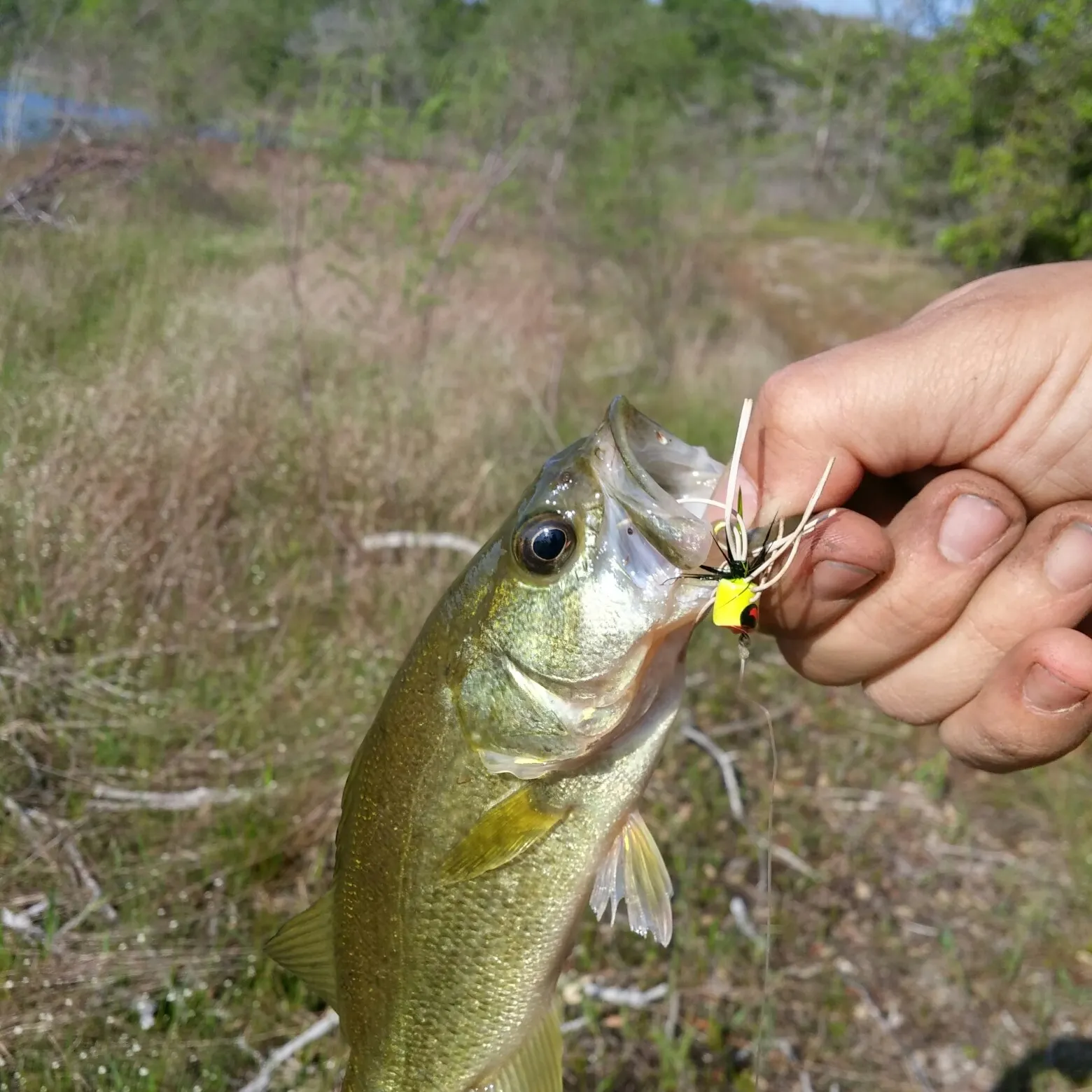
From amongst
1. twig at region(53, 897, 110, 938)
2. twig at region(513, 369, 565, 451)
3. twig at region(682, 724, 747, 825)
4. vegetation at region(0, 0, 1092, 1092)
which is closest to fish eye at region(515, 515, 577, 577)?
vegetation at region(0, 0, 1092, 1092)

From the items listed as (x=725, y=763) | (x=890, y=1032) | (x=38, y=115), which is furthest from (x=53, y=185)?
(x=890, y=1032)

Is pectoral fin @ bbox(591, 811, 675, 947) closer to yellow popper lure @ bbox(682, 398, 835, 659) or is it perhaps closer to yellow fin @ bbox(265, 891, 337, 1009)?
yellow popper lure @ bbox(682, 398, 835, 659)

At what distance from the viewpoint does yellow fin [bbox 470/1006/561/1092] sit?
1.73m

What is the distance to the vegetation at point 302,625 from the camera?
10.0ft

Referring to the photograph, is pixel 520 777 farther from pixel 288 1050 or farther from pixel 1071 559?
pixel 288 1050

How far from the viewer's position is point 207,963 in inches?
116

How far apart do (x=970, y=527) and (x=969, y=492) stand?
0.07 metres

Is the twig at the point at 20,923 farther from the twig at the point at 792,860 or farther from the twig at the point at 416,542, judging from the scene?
the twig at the point at 792,860

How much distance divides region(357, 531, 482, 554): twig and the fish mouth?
3.65m

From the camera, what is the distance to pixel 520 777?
61.0 inches

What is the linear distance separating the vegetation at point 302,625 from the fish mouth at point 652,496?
173 centimetres

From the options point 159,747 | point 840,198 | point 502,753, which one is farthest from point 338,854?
point 840,198

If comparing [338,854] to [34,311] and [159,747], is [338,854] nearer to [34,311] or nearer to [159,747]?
[159,747]

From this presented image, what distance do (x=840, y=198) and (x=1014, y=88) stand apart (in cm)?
2007
